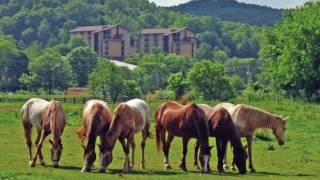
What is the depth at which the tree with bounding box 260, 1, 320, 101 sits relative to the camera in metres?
84.8

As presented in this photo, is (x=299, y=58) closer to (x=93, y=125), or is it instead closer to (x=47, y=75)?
(x=47, y=75)

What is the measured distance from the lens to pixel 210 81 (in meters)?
107

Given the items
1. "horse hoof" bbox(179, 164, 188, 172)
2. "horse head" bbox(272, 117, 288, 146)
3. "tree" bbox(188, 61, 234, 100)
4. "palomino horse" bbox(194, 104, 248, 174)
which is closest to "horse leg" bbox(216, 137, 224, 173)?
Result: "palomino horse" bbox(194, 104, 248, 174)

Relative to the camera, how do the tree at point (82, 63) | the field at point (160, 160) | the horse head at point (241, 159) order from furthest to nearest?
the tree at point (82, 63) → the horse head at point (241, 159) → the field at point (160, 160)

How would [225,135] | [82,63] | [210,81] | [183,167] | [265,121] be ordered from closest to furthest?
[225,135]
[183,167]
[265,121]
[210,81]
[82,63]

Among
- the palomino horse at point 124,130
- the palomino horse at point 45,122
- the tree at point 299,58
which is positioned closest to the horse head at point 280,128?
the palomino horse at point 124,130

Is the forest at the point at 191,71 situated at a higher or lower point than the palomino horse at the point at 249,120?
lower

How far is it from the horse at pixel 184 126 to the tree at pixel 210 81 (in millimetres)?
76217

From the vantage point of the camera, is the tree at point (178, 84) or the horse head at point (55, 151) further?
the tree at point (178, 84)

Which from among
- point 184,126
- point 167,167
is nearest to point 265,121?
point 184,126

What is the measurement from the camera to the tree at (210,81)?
344 ft

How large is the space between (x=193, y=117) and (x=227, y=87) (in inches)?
3153

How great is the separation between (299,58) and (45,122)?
6236 cm

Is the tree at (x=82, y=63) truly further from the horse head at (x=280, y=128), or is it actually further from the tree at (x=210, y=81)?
the horse head at (x=280, y=128)
